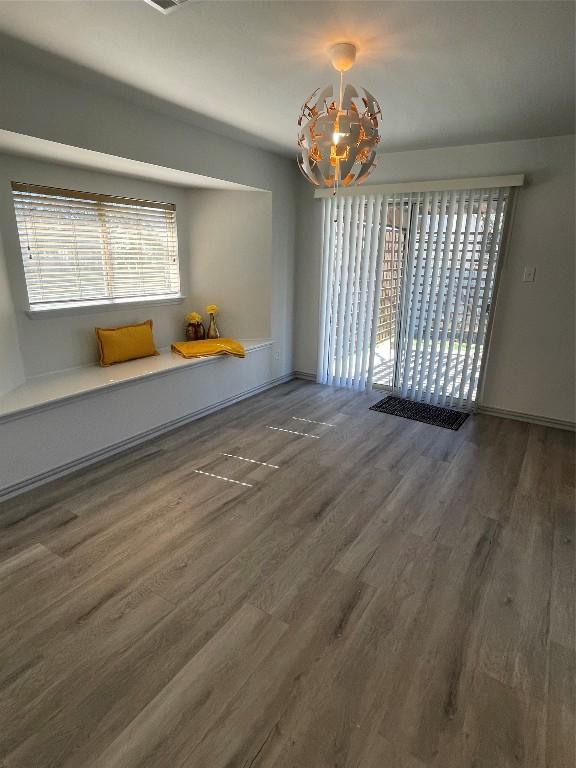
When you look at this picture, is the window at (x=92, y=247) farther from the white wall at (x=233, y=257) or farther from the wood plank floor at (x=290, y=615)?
the wood plank floor at (x=290, y=615)

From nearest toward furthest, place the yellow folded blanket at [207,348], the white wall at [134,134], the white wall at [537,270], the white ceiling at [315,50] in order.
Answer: the white ceiling at [315,50] → the white wall at [134,134] → the white wall at [537,270] → the yellow folded blanket at [207,348]

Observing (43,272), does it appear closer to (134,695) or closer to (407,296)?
(134,695)

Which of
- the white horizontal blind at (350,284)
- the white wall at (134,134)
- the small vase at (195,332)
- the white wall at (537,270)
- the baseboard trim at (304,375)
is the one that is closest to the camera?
the white wall at (134,134)

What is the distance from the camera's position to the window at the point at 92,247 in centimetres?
310

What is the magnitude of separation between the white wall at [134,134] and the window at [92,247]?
679mm

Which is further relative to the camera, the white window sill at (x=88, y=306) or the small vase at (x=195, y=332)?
the small vase at (x=195, y=332)

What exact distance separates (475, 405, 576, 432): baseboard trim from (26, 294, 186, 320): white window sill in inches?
129

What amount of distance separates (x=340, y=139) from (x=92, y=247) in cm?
255

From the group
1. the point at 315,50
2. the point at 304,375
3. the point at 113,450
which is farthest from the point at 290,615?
the point at 304,375

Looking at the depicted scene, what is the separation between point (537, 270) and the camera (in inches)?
140

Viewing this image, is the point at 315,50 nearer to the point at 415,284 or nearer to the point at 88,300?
the point at 415,284

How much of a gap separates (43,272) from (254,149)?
7.02ft

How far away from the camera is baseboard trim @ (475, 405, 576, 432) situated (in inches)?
146

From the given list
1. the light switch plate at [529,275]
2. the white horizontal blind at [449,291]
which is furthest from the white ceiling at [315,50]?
the light switch plate at [529,275]
